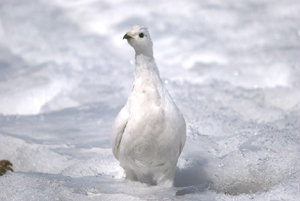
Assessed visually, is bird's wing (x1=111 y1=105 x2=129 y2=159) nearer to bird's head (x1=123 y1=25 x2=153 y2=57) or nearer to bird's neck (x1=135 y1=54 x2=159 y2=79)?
bird's neck (x1=135 y1=54 x2=159 y2=79)

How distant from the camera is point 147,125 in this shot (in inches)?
120

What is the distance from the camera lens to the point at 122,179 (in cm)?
363

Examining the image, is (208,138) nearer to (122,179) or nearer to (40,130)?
(122,179)

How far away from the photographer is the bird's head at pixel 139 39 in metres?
3.06

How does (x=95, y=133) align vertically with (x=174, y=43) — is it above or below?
below

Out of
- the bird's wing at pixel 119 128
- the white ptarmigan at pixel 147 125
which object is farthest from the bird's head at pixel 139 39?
the bird's wing at pixel 119 128

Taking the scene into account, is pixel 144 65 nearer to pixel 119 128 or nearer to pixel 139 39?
pixel 139 39

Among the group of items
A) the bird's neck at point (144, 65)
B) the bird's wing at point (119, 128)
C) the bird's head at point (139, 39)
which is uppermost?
the bird's head at point (139, 39)

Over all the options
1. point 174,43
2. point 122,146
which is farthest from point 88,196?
point 174,43

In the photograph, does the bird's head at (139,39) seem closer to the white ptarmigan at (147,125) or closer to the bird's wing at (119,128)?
the white ptarmigan at (147,125)

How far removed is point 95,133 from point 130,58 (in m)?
3.80

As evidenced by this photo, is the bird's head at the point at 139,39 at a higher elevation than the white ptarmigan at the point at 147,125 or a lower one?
higher

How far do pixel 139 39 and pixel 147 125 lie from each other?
26.6 inches

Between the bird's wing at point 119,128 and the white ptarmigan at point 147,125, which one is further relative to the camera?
the bird's wing at point 119,128
